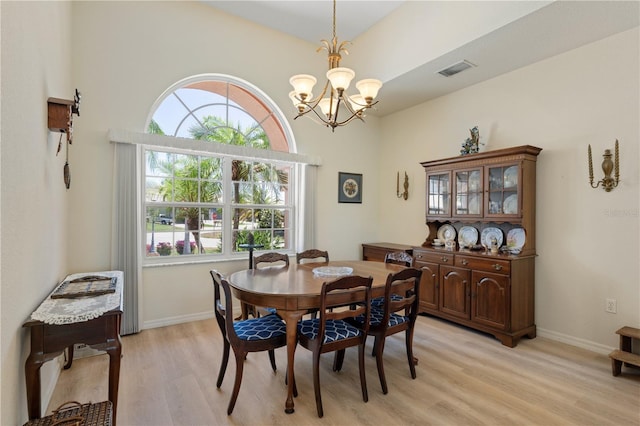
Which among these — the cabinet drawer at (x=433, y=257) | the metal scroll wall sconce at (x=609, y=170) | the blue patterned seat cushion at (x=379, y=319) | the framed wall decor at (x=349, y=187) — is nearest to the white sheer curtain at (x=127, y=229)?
the blue patterned seat cushion at (x=379, y=319)

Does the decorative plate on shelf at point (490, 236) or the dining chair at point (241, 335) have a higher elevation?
the decorative plate on shelf at point (490, 236)

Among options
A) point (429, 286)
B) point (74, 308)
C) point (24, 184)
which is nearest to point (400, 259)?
point (429, 286)

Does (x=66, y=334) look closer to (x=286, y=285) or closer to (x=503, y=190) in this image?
(x=286, y=285)

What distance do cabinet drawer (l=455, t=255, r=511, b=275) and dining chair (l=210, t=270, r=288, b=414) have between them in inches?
90.1

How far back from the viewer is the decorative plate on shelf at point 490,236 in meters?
3.71

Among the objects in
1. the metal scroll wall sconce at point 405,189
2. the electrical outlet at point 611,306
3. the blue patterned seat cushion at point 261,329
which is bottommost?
the electrical outlet at point 611,306

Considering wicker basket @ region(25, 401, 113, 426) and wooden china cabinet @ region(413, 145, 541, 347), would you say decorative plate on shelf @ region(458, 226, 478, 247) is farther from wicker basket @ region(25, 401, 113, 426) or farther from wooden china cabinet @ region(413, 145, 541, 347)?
wicker basket @ region(25, 401, 113, 426)

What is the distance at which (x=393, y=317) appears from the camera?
2592 mm

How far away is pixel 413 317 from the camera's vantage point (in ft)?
8.38

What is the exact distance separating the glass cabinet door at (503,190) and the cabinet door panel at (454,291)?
0.77 metres

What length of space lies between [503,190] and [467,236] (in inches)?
33.0

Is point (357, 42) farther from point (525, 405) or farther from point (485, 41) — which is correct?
point (525, 405)

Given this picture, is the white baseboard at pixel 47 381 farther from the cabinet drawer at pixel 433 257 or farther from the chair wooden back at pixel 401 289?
the cabinet drawer at pixel 433 257

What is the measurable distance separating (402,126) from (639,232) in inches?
124
